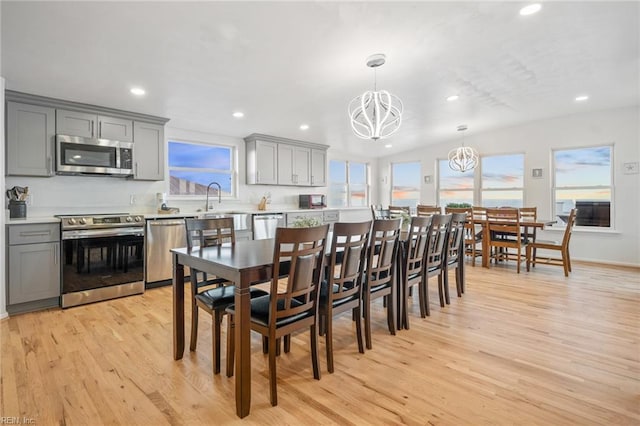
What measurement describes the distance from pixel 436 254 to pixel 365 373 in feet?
5.05

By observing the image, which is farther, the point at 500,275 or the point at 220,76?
the point at 500,275

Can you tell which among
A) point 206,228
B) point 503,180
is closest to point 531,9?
point 206,228

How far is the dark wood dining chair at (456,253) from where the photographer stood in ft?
11.3

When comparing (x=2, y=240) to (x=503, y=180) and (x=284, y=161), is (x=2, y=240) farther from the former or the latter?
(x=503, y=180)

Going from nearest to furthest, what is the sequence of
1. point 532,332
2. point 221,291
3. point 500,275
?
point 221,291 → point 532,332 → point 500,275

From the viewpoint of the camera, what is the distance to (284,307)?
74.9 inches

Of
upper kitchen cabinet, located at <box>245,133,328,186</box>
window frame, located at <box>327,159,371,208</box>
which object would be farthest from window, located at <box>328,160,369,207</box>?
upper kitchen cabinet, located at <box>245,133,328,186</box>

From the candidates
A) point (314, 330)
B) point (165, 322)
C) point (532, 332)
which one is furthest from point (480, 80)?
point (165, 322)

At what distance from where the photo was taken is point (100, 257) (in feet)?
11.6

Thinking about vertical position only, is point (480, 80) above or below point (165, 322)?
above

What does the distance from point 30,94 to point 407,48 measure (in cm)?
393

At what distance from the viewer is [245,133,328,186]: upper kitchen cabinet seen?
221 inches

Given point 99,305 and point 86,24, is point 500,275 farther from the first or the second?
point 86,24

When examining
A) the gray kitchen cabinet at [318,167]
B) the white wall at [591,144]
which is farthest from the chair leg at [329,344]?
the white wall at [591,144]
